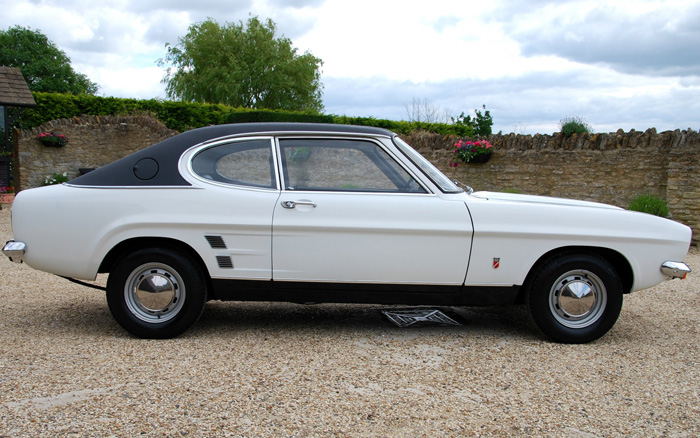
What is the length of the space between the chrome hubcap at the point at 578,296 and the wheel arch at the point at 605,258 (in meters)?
0.15

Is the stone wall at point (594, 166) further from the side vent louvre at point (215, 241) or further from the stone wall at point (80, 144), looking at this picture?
the side vent louvre at point (215, 241)

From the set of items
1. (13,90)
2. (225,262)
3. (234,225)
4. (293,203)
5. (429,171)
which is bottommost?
(225,262)

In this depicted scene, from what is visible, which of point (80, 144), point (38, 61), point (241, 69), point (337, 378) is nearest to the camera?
point (337, 378)

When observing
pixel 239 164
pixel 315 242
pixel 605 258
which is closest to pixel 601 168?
pixel 605 258

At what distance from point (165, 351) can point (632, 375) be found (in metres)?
2.97

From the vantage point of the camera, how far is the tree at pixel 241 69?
35.2 metres

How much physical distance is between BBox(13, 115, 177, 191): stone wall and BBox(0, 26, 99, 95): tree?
27.7 m

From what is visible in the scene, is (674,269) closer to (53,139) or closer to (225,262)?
(225,262)

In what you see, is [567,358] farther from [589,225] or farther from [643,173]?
[643,173]

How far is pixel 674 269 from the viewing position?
12.4 feet

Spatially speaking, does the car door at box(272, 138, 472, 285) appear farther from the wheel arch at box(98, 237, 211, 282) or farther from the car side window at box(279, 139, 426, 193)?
→ the wheel arch at box(98, 237, 211, 282)

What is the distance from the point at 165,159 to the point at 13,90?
1648 centimetres

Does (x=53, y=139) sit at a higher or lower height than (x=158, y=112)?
lower

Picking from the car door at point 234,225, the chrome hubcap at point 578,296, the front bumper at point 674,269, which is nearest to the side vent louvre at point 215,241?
the car door at point 234,225
